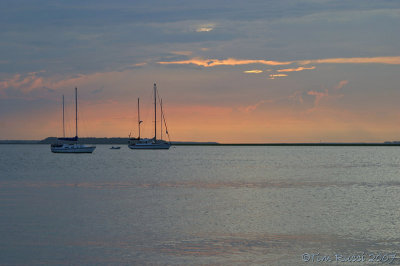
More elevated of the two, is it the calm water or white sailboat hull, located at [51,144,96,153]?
white sailboat hull, located at [51,144,96,153]

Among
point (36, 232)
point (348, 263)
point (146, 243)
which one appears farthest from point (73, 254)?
point (348, 263)

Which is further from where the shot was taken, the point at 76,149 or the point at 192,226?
the point at 76,149

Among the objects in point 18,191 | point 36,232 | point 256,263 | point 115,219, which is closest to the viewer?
point 256,263

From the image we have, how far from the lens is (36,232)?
971 inches

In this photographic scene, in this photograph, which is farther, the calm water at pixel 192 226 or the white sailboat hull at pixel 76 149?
the white sailboat hull at pixel 76 149

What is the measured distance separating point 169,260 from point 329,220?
12.6 meters

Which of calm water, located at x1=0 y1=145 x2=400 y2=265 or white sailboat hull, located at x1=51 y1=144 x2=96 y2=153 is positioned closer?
calm water, located at x1=0 y1=145 x2=400 y2=265

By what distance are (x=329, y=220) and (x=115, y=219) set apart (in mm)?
12183

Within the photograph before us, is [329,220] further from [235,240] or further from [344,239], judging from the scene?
[235,240]

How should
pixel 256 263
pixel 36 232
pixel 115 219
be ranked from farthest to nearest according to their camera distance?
pixel 115 219, pixel 36 232, pixel 256 263

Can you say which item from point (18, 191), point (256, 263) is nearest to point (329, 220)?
point (256, 263)

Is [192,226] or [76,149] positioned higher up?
[76,149]

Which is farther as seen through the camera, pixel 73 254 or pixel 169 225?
pixel 169 225

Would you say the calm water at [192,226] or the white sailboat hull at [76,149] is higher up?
the white sailboat hull at [76,149]
